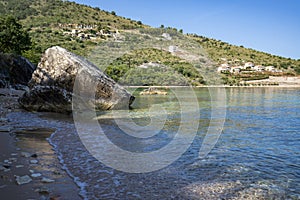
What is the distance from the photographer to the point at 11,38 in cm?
3778

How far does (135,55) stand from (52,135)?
35.0 m

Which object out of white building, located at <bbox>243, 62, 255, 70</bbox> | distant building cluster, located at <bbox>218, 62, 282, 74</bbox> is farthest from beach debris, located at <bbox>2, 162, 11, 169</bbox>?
white building, located at <bbox>243, 62, 255, 70</bbox>

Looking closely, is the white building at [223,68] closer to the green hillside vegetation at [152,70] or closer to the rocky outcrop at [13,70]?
the green hillside vegetation at [152,70]

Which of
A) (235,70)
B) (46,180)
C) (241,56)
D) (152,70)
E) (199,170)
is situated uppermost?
(241,56)

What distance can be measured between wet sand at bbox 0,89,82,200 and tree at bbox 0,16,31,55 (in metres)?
34.4

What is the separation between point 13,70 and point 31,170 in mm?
17006

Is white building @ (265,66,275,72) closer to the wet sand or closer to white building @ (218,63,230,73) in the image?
white building @ (218,63,230,73)

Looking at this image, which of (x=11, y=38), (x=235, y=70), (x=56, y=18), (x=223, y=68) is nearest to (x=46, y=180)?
(x=11, y=38)

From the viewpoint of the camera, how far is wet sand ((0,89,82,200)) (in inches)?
140

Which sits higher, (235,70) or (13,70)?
(235,70)

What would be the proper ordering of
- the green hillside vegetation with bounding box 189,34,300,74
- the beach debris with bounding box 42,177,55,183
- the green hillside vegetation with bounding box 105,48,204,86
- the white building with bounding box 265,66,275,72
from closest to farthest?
the beach debris with bounding box 42,177,55,183 → the green hillside vegetation with bounding box 105,48,204,86 → the white building with bounding box 265,66,275,72 → the green hillside vegetation with bounding box 189,34,300,74

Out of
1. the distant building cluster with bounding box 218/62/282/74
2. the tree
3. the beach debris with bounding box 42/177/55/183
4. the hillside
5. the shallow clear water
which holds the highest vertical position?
the hillside

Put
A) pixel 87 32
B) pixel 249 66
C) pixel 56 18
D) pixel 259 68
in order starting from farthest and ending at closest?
pixel 56 18 → pixel 249 66 → pixel 259 68 → pixel 87 32

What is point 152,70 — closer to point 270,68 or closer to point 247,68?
point 247,68
